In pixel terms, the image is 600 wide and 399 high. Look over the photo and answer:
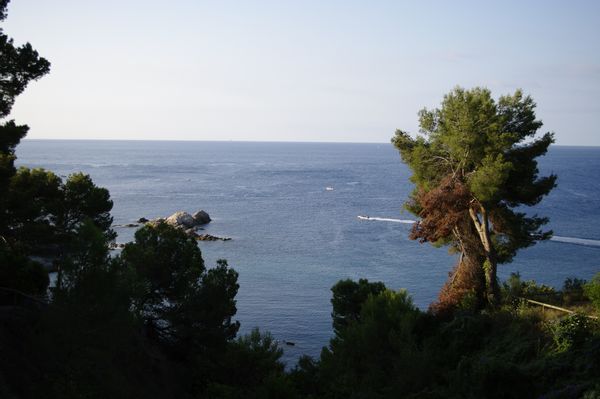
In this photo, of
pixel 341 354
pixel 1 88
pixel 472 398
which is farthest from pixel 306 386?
pixel 1 88

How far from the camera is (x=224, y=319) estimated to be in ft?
88.5

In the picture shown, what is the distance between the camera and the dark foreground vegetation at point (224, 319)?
54.3 feet

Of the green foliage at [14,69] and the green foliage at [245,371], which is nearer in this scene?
the green foliage at [14,69]

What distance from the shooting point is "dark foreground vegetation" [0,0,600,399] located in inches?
652

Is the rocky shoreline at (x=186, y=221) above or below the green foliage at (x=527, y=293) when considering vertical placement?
below

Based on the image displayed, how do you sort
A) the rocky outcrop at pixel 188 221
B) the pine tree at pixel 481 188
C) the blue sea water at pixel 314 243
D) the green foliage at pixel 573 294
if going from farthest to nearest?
the rocky outcrop at pixel 188 221
the blue sea water at pixel 314 243
the pine tree at pixel 481 188
the green foliage at pixel 573 294

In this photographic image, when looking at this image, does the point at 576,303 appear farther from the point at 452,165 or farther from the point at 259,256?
the point at 259,256

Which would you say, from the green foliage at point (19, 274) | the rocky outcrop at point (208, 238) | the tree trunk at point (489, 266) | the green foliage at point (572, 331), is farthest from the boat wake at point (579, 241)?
the green foliage at point (19, 274)

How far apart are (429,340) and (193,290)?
1175 centimetres

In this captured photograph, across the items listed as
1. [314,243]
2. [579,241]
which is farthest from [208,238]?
[579,241]

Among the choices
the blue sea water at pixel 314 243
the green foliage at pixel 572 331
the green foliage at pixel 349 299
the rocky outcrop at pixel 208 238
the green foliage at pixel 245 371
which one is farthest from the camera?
the rocky outcrop at pixel 208 238

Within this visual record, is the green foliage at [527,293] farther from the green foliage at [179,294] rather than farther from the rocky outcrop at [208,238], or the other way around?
the rocky outcrop at [208,238]

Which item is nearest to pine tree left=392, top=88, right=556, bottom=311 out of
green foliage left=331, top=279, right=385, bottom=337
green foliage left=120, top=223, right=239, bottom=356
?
green foliage left=331, top=279, right=385, bottom=337

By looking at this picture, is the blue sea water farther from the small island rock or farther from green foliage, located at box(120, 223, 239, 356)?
green foliage, located at box(120, 223, 239, 356)
